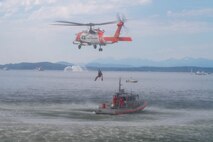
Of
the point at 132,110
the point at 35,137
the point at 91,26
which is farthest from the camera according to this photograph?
the point at 132,110

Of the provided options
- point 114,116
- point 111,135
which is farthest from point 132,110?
point 111,135

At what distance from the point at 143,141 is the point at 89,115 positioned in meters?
23.4

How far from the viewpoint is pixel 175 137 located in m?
47.2

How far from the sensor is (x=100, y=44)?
38500 mm

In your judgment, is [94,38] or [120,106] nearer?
[94,38]

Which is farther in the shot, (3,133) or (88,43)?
(3,133)

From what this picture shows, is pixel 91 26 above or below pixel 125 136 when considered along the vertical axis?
above

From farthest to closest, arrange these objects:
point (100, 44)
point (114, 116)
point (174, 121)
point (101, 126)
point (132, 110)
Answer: point (132, 110) < point (114, 116) < point (174, 121) < point (101, 126) < point (100, 44)

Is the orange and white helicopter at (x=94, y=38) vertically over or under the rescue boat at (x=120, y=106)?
over

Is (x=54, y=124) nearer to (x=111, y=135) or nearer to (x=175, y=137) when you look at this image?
(x=111, y=135)

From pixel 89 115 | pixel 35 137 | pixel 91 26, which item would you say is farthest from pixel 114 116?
pixel 91 26

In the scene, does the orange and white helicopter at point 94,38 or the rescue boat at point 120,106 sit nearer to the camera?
the orange and white helicopter at point 94,38

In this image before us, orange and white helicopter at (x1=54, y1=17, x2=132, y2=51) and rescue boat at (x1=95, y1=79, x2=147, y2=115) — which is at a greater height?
orange and white helicopter at (x1=54, y1=17, x2=132, y2=51)

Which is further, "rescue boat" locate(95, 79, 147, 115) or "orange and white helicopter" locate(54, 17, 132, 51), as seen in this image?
"rescue boat" locate(95, 79, 147, 115)
